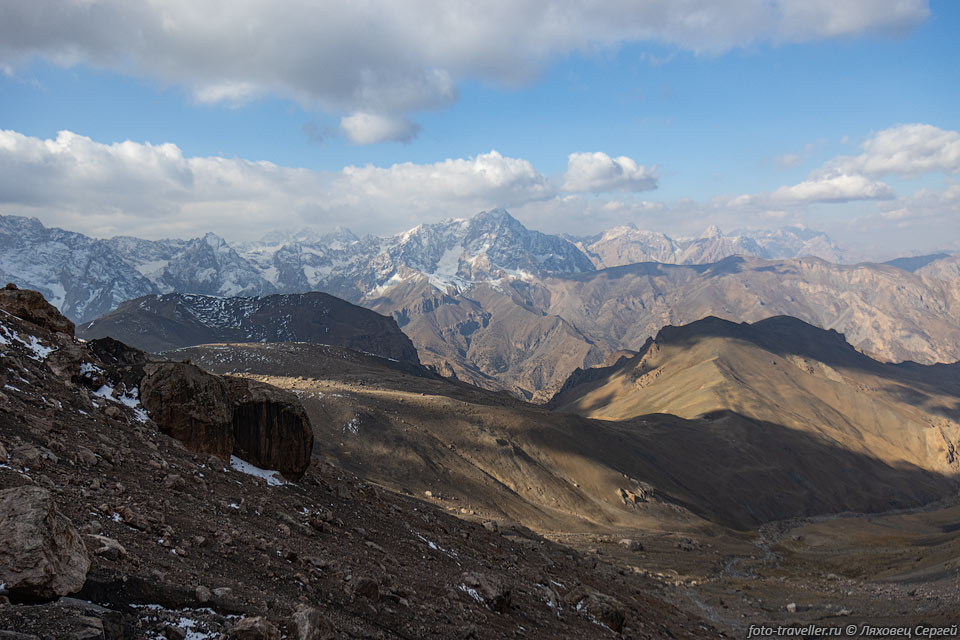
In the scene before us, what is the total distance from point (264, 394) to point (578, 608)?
19.1 meters

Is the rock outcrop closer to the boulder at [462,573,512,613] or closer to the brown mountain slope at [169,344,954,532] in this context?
the boulder at [462,573,512,613]

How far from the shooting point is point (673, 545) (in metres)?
83.8

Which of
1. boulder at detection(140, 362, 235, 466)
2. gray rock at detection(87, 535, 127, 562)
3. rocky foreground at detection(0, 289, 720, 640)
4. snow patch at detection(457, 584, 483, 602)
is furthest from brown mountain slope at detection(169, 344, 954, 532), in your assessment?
gray rock at detection(87, 535, 127, 562)

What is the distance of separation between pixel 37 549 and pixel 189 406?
1660cm

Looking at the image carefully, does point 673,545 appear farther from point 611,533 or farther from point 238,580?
point 238,580

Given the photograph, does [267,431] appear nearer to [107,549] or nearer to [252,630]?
[107,549]

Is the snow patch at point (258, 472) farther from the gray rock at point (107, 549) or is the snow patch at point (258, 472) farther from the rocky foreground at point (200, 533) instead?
the gray rock at point (107, 549)

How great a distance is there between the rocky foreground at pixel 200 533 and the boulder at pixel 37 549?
0.02 metres

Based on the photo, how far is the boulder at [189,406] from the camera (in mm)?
24609

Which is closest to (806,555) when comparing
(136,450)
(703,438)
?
(703,438)

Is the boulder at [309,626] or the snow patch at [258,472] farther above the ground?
the boulder at [309,626]

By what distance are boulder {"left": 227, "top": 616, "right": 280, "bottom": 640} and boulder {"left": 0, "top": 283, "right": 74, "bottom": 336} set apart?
21.1 m

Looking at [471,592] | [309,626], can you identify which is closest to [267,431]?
[471,592]

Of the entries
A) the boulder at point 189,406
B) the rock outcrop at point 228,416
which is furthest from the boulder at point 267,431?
the boulder at point 189,406
